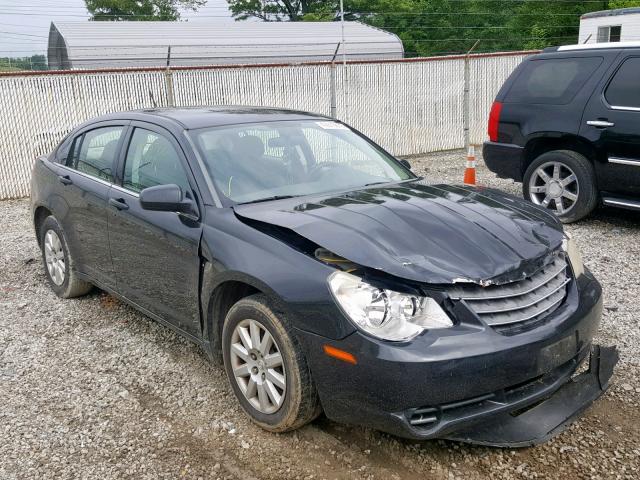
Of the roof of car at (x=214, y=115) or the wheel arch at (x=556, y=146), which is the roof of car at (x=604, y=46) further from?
the roof of car at (x=214, y=115)

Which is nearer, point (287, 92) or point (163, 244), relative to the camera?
point (163, 244)

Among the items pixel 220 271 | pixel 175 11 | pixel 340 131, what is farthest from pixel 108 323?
pixel 175 11

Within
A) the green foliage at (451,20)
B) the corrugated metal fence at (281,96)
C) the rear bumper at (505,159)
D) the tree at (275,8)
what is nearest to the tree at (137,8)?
the tree at (275,8)

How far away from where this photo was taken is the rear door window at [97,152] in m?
4.59

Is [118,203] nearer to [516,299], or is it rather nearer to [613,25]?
[516,299]

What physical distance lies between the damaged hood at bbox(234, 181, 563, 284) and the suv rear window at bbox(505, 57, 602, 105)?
398cm

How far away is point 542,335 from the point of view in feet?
9.28

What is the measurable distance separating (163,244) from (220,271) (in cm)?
65

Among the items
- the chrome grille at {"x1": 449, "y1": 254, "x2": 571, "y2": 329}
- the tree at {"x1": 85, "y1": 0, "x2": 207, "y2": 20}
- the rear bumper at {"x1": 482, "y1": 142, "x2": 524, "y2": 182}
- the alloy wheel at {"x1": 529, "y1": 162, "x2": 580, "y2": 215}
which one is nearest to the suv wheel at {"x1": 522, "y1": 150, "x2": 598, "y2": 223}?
the alloy wheel at {"x1": 529, "y1": 162, "x2": 580, "y2": 215}

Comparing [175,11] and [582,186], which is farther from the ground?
[175,11]

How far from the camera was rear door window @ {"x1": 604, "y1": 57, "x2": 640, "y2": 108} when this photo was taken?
663cm

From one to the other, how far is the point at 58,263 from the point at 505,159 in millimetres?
5217

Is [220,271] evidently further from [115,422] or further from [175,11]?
[175,11]

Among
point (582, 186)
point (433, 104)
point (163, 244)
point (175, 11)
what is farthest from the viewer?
point (175, 11)
